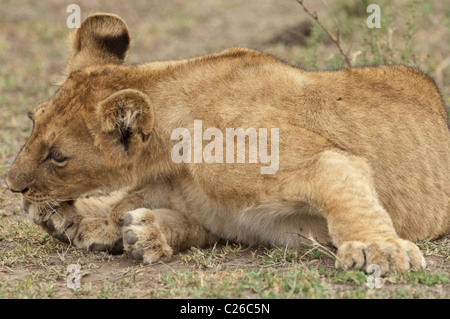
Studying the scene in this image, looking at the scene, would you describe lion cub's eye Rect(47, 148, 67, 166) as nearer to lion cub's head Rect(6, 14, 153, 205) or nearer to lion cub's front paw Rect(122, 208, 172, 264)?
lion cub's head Rect(6, 14, 153, 205)

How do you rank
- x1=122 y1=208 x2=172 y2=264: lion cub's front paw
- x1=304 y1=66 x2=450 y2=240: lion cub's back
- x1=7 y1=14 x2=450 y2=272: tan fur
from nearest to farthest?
x1=7 y1=14 x2=450 y2=272: tan fur, x1=122 y1=208 x2=172 y2=264: lion cub's front paw, x1=304 y1=66 x2=450 y2=240: lion cub's back

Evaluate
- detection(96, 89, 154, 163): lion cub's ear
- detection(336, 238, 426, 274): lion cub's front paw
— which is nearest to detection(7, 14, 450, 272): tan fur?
detection(96, 89, 154, 163): lion cub's ear

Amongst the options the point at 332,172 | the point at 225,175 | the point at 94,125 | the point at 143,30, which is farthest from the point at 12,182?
the point at 143,30

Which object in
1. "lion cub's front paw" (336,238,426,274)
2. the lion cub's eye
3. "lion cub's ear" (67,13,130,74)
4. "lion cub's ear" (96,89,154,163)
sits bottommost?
"lion cub's front paw" (336,238,426,274)

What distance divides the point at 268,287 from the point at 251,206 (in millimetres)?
576

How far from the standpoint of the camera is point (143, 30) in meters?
9.96

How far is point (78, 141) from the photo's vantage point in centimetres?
400

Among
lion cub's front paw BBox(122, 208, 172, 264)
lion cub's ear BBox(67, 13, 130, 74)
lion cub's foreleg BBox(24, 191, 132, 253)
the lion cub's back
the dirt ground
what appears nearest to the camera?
the dirt ground

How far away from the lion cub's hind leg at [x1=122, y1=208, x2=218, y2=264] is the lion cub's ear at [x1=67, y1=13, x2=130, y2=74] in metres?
1.03

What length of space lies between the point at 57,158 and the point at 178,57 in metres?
4.24

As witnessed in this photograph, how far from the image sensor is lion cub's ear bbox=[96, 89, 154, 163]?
3748mm

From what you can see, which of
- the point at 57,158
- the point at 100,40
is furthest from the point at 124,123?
the point at 100,40

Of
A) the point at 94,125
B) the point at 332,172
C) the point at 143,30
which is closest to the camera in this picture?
the point at 332,172
